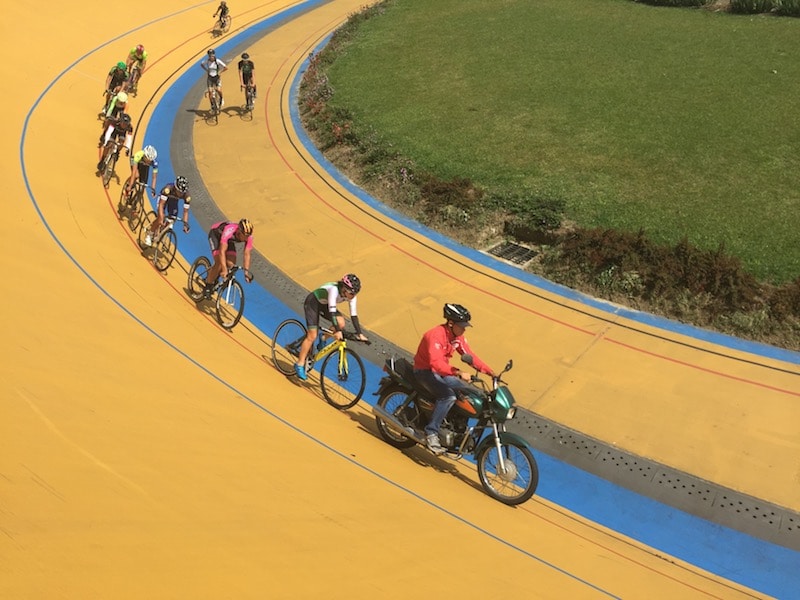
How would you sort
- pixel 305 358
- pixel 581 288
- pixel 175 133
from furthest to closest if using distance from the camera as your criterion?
pixel 175 133 < pixel 581 288 < pixel 305 358

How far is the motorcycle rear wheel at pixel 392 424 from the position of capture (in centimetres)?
760

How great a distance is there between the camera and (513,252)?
1256 cm

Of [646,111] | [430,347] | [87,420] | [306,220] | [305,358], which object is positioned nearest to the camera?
[87,420]

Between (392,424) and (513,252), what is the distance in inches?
230

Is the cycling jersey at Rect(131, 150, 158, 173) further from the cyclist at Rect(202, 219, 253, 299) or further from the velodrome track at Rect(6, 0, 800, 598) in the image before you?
the cyclist at Rect(202, 219, 253, 299)

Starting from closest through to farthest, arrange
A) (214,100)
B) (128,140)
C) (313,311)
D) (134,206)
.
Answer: (313,311) < (134,206) < (128,140) < (214,100)

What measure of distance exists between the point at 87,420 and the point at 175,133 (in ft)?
44.0

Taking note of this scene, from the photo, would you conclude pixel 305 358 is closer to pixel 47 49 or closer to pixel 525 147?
pixel 525 147

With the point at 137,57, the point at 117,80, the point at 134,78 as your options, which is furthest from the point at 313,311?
the point at 137,57

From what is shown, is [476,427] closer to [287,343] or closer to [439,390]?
[439,390]

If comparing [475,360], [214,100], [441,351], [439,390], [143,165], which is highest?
[214,100]

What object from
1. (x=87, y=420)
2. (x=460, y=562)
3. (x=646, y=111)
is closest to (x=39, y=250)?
(x=87, y=420)

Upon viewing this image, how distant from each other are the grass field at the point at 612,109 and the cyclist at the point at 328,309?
6.01 meters

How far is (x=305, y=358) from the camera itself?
8648mm
